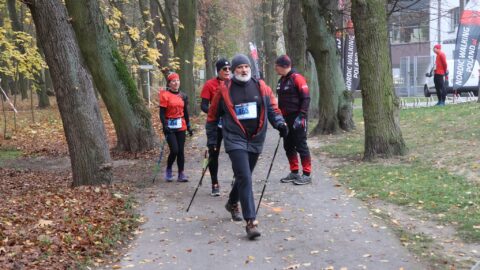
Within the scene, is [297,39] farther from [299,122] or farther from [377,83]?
[299,122]

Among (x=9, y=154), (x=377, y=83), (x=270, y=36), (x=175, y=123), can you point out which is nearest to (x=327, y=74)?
(x=377, y=83)

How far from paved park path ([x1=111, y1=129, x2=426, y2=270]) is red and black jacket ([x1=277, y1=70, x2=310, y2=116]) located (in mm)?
1203

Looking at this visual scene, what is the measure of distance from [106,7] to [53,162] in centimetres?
721

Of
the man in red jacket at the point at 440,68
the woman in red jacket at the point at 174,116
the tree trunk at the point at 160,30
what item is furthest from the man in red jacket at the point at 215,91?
the tree trunk at the point at 160,30

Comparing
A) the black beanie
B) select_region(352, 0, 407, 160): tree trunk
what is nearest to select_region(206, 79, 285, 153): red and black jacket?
the black beanie

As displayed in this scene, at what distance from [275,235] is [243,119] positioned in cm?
132

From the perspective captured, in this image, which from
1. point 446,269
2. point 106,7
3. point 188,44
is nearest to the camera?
point 446,269

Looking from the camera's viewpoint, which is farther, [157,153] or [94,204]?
[157,153]

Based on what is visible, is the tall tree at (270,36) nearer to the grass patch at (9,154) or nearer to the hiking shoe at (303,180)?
the grass patch at (9,154)

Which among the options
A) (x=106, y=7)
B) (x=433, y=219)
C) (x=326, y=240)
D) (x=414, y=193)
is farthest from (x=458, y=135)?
(x=106, y=7)

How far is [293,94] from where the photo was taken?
31.8ft

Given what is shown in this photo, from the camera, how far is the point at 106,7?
822 inches

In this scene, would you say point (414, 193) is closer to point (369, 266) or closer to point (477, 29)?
point (369, 266)

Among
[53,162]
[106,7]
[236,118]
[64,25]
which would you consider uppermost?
[106,7]
